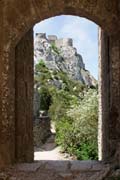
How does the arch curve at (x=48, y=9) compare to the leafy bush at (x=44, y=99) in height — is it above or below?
above

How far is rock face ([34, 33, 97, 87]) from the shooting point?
38812 mm

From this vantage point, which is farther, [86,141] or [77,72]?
[77,72]

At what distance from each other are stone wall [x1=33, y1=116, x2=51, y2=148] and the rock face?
17.2 m

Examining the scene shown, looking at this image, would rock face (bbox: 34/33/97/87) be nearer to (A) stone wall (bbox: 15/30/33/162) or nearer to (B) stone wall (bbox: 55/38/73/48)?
(B) stone wall (bbox: 55/38/73/48)

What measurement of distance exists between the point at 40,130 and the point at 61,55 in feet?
81.1

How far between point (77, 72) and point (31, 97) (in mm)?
37199

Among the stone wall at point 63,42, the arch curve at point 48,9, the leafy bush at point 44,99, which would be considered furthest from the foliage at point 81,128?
the stone wall at point 63,42

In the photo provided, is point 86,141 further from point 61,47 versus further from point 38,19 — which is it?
point 61,47

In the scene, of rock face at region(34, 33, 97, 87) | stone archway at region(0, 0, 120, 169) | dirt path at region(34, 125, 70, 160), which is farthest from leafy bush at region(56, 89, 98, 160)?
rock face at region(34, 33, 97, 87)

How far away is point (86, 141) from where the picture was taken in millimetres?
14719

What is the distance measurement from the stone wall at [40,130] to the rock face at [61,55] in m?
17.2

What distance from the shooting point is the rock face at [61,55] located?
38.8m

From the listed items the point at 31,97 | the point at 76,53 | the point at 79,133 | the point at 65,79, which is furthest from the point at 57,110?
the point at 76,53

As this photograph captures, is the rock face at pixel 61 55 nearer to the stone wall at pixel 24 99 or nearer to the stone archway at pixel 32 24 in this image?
the stone wall at pixel 24 99
